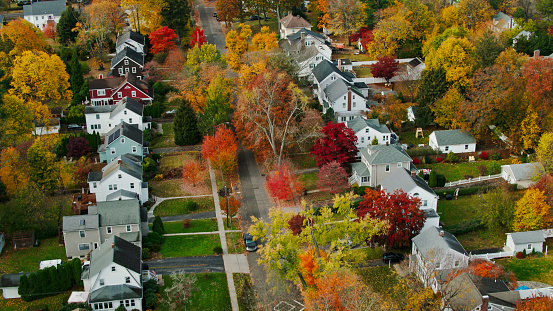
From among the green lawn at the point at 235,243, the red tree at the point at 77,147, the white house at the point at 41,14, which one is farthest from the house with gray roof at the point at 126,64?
the green lawn at the point at 235,243

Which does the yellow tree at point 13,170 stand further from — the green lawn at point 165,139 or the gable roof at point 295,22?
the gable roof at point 295,22

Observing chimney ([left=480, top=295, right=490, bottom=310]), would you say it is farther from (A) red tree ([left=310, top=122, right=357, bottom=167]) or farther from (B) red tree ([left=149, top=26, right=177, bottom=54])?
(B) red tree ([left=149, top=26, right=177, bottom=54])

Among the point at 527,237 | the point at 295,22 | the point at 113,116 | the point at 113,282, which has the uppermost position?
the point at 295,22

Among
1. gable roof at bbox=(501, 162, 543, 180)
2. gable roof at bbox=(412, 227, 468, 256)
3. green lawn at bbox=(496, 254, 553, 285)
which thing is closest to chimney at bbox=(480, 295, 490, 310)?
gable roof at bbox=(412, 227, 468, 256)

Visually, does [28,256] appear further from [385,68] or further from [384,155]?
[385,68]

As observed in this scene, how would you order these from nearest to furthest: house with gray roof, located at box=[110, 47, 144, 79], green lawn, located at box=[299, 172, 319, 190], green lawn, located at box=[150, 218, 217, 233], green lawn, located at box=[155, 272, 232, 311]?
green lawn, located at box=[155, 272, 232, 311] → green lawn, located at box=[150, 218, 217, 233] → green lawn, located at box=[299, 172, 319, 190] → house with gray roof, located at box=[110, 47, 144, 79]

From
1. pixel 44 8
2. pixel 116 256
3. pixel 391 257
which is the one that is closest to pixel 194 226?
pixel 116 256
